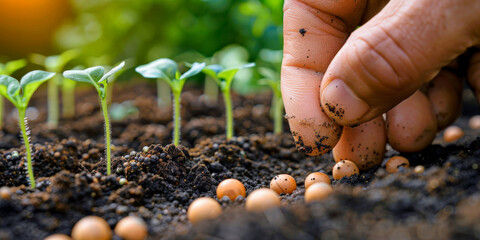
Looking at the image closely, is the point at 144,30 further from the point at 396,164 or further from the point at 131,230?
the point at 131,230

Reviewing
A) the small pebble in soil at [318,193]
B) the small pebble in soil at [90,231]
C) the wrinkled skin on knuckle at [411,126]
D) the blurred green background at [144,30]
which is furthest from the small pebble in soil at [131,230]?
the blurred green background at [144,30]

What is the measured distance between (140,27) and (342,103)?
396 centimetres

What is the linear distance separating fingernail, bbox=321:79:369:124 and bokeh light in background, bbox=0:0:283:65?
196cm

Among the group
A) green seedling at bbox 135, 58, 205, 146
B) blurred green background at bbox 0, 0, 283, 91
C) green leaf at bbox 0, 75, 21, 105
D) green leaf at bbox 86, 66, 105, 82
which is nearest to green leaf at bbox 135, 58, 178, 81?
green seedling at bbox 135, 58, 205, 146

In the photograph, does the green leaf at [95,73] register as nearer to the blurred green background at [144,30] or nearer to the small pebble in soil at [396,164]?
the small pebble in soil at [396,164]

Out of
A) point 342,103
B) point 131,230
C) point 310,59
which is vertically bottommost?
point 131,230

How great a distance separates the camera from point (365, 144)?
2012mm

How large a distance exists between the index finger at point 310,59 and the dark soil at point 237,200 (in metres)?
0.25

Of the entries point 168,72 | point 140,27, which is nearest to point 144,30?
point 140,27

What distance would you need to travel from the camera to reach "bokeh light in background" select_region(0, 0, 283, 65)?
4249 millimetres

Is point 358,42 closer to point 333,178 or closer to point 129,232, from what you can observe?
point 333,178

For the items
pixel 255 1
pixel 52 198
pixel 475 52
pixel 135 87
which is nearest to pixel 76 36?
pixel 135 87

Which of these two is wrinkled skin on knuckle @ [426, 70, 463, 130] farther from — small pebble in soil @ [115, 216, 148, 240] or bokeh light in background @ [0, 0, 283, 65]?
small pebble in soil @ [115, 216, 148, 240]

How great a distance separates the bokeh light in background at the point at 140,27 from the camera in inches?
167
